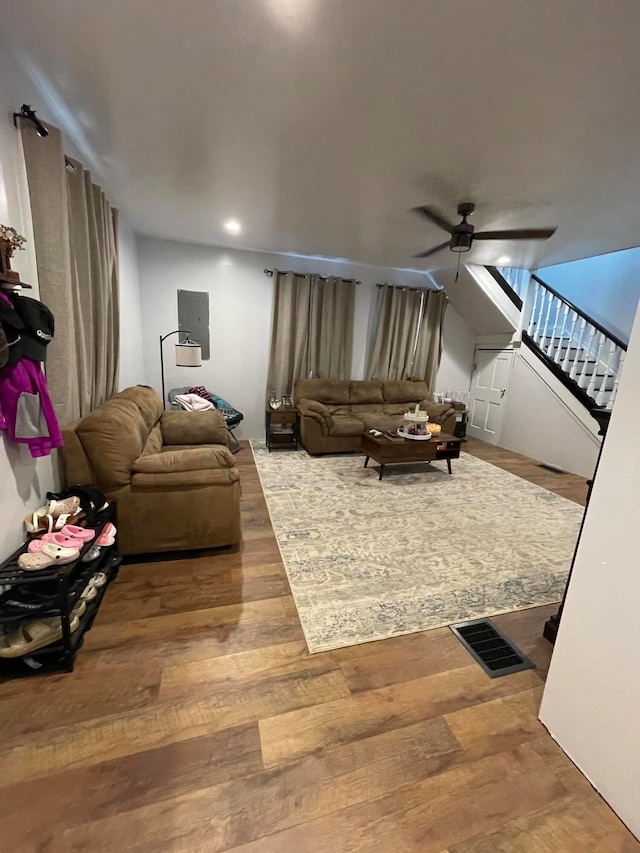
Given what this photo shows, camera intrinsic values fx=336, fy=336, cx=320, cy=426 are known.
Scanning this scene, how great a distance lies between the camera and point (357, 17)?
1293 millimetres

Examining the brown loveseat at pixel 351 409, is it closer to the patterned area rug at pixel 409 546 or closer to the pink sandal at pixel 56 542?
the patterned area rug at pixel 409 546

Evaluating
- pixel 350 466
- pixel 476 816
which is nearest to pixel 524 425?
pixel 350 466

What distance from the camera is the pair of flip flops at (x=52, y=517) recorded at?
1.65 metres

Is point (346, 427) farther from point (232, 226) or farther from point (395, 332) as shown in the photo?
point (232, 226)

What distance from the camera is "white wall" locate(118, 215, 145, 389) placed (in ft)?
11.6

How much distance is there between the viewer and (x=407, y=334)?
214 inches

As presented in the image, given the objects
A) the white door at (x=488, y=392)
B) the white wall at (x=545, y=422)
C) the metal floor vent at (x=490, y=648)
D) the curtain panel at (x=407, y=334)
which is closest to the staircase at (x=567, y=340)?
the white wall at (x=545, y=422)

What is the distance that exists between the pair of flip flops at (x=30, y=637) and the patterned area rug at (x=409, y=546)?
1.12 m

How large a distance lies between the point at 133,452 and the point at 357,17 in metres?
2.38

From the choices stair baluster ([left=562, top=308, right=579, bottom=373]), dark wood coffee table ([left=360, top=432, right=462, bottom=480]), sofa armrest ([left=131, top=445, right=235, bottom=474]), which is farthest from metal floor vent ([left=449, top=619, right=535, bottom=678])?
stair baluster ([left=562, top=308, right=579, bottom=373])

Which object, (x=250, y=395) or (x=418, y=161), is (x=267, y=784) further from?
(x=250, y=395)

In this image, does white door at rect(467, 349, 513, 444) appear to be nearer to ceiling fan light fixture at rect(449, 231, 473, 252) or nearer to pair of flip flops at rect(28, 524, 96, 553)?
ceiling fan light fixture at rect(449, 231, 473, 252)

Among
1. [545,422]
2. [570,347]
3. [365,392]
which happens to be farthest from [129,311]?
[570,347]

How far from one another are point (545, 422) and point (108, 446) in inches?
203
